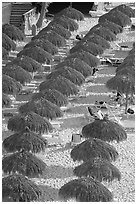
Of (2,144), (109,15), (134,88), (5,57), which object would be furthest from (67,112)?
(109,15)

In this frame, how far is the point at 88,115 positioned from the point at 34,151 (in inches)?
183

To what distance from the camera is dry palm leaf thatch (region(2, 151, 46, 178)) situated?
1895 centimetres

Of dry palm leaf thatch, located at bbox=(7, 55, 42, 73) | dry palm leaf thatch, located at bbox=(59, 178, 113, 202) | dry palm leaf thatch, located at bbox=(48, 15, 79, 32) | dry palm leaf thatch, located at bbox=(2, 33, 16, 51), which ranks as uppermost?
dry palm leaf thatch, located at bbox=(48, 15, 79, 32)

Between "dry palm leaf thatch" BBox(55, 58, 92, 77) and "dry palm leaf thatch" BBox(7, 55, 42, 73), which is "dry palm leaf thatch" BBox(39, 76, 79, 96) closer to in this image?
"dry palm leaf thatch" BBox(55, 58, 92, 77)

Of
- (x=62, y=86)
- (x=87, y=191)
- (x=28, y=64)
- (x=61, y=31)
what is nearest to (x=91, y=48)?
(x=61, y=31)

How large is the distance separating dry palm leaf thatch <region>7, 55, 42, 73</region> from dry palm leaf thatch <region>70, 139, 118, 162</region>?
699 cm

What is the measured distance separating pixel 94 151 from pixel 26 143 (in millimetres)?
1951

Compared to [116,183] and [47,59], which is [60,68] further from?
[116,183]

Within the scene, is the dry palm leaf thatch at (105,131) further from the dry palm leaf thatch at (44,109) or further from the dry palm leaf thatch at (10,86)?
the dry palm leaf thatch at (10,86)

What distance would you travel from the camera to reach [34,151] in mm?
20203

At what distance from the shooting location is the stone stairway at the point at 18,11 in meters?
36.1

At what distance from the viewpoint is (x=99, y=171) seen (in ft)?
61.6

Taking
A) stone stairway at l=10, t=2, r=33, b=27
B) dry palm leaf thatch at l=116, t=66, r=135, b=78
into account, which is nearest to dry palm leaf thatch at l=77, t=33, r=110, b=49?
dry palm leaf thatch at l=116, t=66, r=135, b=78

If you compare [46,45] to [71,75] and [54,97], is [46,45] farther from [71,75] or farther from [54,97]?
[54,97]
